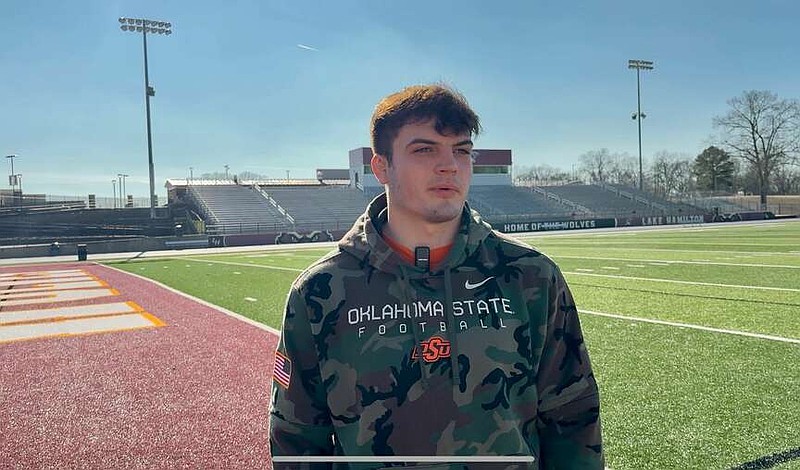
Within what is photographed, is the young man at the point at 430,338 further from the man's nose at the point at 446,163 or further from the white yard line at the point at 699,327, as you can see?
the white yard line at the point at 699,327

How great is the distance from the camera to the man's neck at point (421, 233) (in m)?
1.71

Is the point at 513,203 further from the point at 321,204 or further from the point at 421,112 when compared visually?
the point at 421,112

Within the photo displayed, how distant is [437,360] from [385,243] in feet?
1.22

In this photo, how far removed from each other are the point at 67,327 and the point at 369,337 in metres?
8.40

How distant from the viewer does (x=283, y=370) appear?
1.72m

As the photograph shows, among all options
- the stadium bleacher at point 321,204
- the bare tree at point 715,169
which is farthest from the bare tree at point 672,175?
the stadium bleacher at point 321,204

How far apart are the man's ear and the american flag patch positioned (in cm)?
60

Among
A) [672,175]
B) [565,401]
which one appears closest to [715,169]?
[672,175]

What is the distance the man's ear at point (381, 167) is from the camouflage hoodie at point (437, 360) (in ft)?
0.52

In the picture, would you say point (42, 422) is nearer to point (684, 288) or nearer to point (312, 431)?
point (312, 431)

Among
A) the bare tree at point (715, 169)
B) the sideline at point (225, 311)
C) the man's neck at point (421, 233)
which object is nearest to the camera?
the man's neck at point (421, 233)

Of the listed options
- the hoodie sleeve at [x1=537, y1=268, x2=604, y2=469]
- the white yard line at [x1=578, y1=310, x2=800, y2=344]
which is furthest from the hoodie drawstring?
the white yard line at [x1=578, y1=310, x2=800, y2=344]

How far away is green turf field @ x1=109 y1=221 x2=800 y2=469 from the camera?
3.39 metres

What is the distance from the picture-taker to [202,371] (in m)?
5.76
